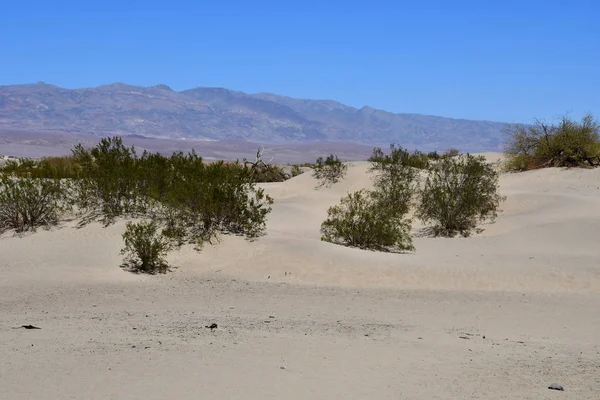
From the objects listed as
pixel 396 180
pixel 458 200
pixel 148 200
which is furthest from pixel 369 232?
pixel 396 180

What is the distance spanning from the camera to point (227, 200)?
1577 centimetres

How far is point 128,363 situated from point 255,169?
3072 cm

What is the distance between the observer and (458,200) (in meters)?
20.5

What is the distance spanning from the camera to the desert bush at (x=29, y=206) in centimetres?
1562

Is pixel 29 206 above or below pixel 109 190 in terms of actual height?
below

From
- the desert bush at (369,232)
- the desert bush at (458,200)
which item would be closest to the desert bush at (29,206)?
the desert bush at (369,232)

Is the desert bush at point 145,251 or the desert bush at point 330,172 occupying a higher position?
the desert bush at point 330,172

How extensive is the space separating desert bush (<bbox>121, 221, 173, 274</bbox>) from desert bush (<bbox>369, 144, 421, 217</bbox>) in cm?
1029

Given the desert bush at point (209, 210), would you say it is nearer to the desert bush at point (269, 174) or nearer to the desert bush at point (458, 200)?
the desert bush at point (458, 200)

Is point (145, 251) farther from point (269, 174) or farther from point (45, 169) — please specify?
point (269, 174)

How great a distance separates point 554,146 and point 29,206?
2633cm

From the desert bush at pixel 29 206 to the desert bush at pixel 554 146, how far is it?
24.8m

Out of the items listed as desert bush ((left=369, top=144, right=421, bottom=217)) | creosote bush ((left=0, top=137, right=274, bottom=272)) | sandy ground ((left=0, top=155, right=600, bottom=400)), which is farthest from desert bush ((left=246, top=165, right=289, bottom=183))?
creosote bush ((left=0, top=137, right=274, bottom=272))

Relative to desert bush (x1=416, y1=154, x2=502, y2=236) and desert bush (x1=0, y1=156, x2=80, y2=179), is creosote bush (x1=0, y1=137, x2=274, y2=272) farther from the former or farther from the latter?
desert bush (x1=416, y1=154, x2=502, y2=236)
